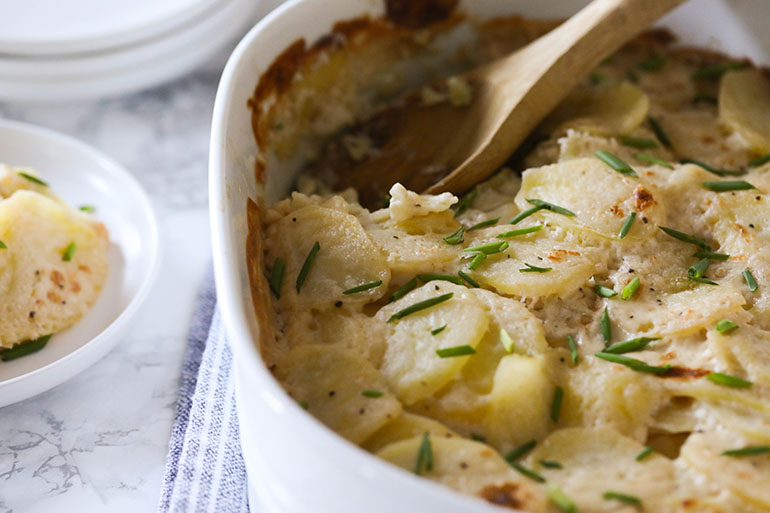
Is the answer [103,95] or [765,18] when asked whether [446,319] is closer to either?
[765,18]

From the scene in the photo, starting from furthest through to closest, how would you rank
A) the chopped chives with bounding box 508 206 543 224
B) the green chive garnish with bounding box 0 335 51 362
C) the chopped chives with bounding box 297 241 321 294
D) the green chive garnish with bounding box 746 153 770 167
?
the green chive garnish with bounding box 746 153 770 167 → the green chive garnish with bounding box 0 335 51 362 → the chopped chives with bounding box 508 206 543 224 → the chopped chives with bounding box 297 241 321 294

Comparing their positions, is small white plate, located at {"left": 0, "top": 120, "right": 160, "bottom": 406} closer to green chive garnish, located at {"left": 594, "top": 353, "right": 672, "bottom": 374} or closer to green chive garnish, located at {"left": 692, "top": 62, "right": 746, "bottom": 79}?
green chive garnish, located at {"left": 594, "top": 353, "right": 672, "bottom": 374}

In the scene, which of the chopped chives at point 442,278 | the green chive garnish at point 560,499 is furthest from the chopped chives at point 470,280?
the green chive garnish at point 560,499

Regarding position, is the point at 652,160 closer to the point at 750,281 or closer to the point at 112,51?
the point at 750,281

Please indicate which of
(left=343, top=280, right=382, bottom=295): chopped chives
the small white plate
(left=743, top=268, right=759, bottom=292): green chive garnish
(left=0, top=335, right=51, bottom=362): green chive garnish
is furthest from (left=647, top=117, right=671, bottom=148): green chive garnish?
(left=0, top=335, right=51, bottom=362): green chive garnish

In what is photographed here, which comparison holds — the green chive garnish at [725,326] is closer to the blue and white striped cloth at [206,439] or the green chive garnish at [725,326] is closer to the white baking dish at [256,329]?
the white baking dish at [256,329]

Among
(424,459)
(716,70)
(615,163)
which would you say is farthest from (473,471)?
(716,70)
